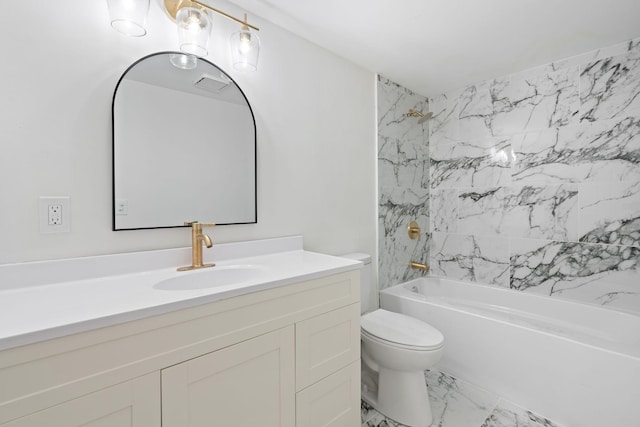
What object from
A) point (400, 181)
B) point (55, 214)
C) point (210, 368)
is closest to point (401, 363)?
point (210, 368)

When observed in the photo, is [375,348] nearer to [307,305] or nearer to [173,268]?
[307,305]

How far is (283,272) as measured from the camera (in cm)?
123

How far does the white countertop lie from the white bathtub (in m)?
1.16

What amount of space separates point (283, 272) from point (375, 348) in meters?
0.85

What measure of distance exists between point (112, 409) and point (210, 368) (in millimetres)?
252

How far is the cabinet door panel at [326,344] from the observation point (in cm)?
117

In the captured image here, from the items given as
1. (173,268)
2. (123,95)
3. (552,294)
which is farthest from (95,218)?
(552,294)

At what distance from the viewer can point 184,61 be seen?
1.38 m

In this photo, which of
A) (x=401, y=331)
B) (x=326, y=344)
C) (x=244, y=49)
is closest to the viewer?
(x=326, y=344)

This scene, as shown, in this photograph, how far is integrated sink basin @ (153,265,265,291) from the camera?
1.21 m

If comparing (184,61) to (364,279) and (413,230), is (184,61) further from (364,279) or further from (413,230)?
(413,230)

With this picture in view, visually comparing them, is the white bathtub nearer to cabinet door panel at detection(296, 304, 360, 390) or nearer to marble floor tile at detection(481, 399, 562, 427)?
marble floor tile at detection(481, 399, 562, 427)

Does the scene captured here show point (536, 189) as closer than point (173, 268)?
No

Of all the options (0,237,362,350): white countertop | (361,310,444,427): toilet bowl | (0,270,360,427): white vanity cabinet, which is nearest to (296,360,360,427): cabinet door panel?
(0,270,360,427): white vanity cabinet
